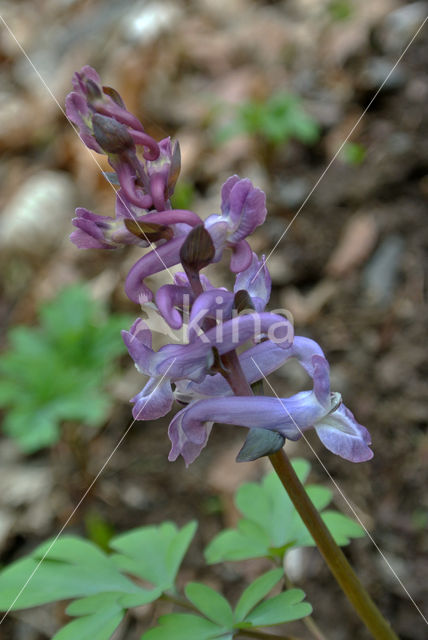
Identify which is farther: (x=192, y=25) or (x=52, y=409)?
(x=192, y=25)

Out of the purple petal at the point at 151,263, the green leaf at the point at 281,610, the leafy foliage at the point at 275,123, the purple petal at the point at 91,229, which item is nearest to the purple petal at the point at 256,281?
the purple petal at the point at 151,263

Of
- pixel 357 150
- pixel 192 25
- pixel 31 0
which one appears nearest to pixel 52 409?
pixel 357 150

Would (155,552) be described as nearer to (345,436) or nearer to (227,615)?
(227,615)

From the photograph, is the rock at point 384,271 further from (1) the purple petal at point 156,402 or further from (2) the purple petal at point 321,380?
(1) the purple petal at point 156,402

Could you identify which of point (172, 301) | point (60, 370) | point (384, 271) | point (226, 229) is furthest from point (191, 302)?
point (384, 271)

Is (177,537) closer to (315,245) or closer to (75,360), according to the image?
(75,360)
